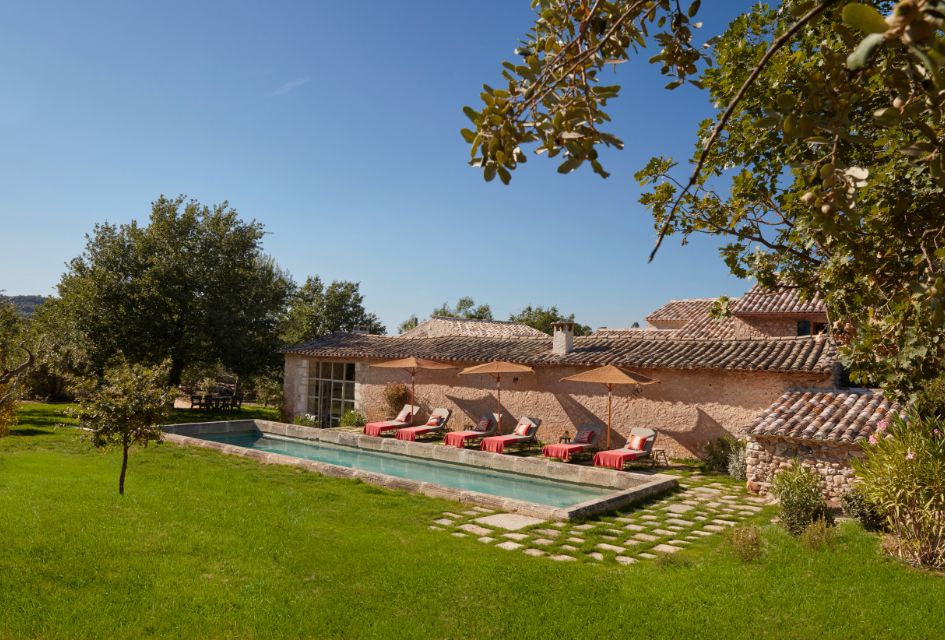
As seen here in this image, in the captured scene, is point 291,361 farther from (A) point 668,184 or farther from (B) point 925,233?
(B) point 925,233

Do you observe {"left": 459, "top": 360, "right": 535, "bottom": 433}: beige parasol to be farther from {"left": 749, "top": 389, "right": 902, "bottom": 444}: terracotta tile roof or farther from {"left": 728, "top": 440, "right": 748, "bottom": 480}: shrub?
{"left": 749, "top": 389, "right": 902, "bottom": 444}: terracotta tile roof

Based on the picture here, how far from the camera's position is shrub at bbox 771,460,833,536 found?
8.20 meters

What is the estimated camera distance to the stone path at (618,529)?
7.53 metres

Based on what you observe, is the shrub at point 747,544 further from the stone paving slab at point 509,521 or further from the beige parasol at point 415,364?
the beige parasol at point 415,364

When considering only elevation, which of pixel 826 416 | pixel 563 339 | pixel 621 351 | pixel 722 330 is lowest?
pixel 826 416

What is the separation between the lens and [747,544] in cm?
713

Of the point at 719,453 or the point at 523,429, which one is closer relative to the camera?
the point at 719,453

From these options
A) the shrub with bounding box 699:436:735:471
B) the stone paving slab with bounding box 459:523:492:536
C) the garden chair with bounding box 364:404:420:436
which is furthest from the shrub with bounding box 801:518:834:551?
the garden chair with bounding box 364:404:420:436

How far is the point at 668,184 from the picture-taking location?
17.9ft

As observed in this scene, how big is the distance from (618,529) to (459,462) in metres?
7.12

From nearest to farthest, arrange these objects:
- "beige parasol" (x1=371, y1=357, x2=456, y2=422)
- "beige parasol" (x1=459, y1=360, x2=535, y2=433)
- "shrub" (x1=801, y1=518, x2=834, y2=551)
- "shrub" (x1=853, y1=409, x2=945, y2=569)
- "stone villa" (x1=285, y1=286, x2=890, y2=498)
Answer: "shrub" (x1=853, y1=409, x2=945, y2=569) < "shrub" (x1=801, y1=518, x2=834, y2=551) < "stone villa" (x1=285, y1=286, x2=890, y2=498) < "beige parasol" (x1=459, y1=360, x2=535, y2=433) < "beige parasol" (x1=371, y1=357, x2=456, y2=422)

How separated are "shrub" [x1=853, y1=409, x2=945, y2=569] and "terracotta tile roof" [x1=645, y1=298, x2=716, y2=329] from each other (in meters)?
22.2

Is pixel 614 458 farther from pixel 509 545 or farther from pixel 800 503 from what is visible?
pixel 509 545

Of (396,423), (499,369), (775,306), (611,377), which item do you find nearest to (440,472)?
(499,369)
